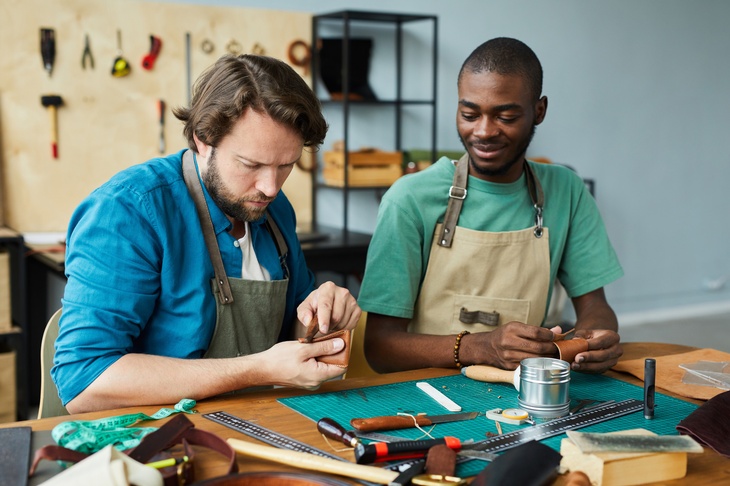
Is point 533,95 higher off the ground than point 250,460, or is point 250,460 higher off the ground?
point 533,95

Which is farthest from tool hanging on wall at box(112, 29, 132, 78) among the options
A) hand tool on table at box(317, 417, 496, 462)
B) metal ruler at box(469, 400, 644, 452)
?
metal ruler at box(469, 400, 644, 452)

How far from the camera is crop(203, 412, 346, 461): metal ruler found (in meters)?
1.56

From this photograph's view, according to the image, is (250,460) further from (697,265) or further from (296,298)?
(697,265)

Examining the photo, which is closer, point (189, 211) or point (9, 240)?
point (189, 211)

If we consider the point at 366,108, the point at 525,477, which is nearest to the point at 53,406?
the point at 525,477

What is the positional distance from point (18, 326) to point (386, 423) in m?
2.90

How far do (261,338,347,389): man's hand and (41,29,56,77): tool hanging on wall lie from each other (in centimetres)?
314

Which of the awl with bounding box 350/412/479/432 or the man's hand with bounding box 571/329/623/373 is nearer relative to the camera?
the awl with bounding box 350/412/479/432

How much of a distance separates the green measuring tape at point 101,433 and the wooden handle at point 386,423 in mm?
409

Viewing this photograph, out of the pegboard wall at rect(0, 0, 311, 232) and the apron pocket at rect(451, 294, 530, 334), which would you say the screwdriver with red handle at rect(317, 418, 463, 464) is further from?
the pegboard wall at rect(0, 0, 311, 232)

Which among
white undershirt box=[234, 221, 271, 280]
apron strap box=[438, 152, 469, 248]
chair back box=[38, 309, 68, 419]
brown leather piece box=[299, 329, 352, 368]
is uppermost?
apron strap box=[438, 152, 469, 248]

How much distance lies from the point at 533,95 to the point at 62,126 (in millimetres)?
2960

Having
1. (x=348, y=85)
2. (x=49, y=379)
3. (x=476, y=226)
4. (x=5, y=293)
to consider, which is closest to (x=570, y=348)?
(x=476, y=226)

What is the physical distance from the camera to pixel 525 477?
1389mm
